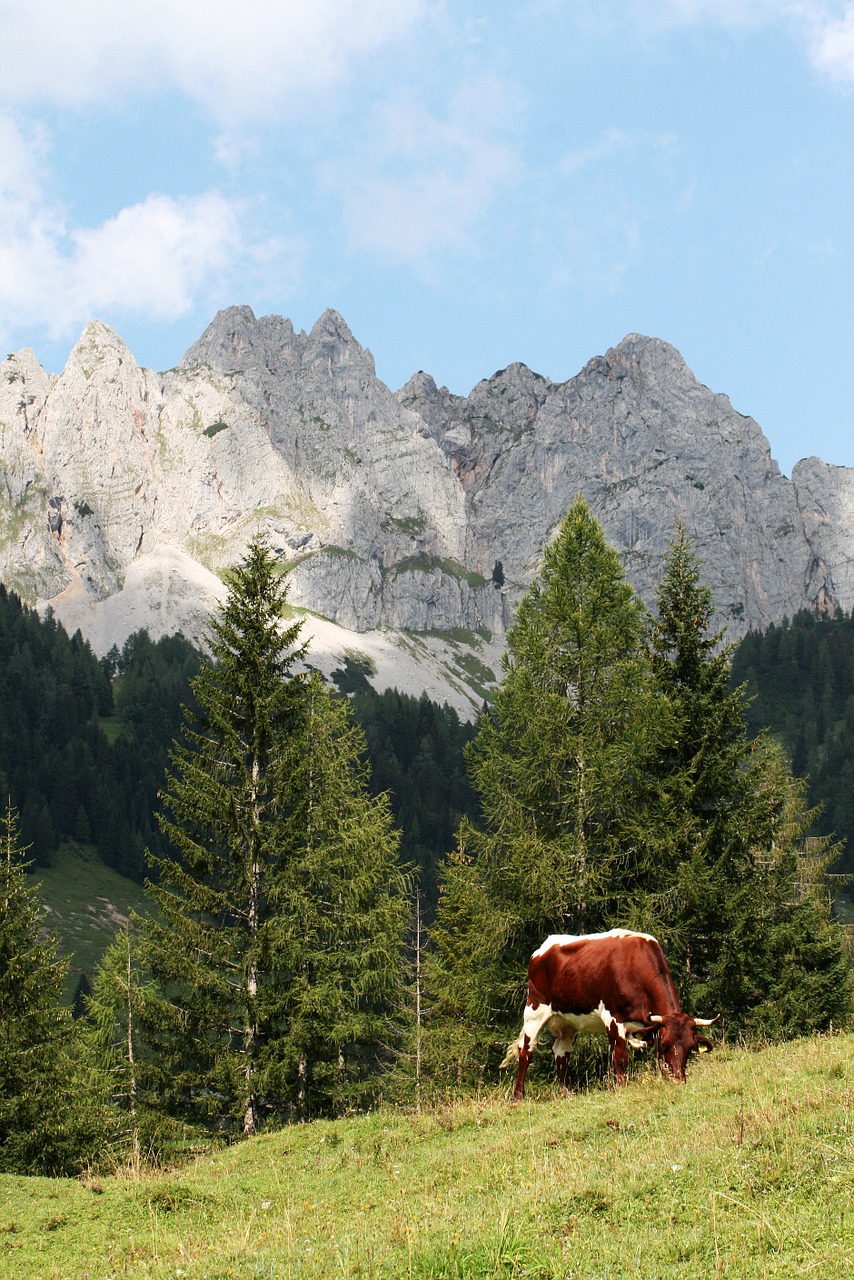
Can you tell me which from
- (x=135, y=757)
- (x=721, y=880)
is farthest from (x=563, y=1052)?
(x=135, y=757)

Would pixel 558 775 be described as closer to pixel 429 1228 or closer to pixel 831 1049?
pixel 831 1049

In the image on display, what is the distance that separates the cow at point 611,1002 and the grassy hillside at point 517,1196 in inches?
32.2

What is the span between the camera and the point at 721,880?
21500 mm

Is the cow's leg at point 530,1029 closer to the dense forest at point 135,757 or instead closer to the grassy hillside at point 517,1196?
the grassy hillside at point 517,1196

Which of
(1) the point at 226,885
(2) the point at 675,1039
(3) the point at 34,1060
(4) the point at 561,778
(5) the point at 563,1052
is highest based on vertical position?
(4) the point at 561,778

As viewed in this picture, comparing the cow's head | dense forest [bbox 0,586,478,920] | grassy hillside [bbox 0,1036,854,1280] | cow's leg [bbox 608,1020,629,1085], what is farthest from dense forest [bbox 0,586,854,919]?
grassy hillside [bbox 0,1036,854,1280]

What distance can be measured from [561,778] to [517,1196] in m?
13.7

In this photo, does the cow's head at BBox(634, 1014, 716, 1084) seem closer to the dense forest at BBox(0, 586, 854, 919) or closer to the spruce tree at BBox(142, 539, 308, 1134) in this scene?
the spruce tree at BBox(142, 539, 308, 1134)

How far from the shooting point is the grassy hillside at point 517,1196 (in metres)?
7.11

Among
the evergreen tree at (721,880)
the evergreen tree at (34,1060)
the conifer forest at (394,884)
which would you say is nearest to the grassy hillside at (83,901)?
the evergreen tree at (34,1060)

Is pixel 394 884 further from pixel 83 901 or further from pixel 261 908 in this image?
pixel 83 901

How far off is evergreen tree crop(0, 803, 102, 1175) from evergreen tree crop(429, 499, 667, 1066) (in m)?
10.4

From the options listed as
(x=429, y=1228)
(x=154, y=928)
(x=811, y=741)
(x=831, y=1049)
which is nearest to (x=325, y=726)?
(x=154, y=928)

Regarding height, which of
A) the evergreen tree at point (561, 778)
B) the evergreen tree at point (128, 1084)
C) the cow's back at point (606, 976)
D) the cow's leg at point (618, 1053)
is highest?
the evergreen tree at point (561, 778)
